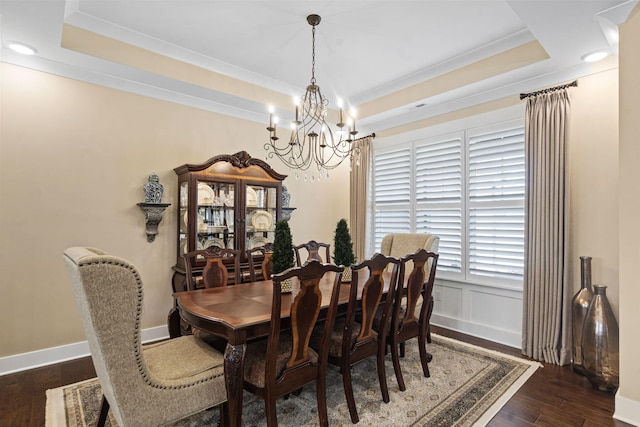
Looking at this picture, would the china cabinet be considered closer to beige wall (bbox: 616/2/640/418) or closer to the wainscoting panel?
the wainscoting panel

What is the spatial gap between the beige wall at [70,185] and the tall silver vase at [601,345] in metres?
3.99

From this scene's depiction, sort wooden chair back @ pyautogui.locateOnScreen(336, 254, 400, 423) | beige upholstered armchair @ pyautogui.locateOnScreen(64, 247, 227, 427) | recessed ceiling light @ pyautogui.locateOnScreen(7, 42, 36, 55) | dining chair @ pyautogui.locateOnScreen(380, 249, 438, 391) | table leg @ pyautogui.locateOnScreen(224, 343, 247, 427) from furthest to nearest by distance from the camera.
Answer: recessed ceiling light @ pyautogui.locateOnScreen(7, 42, 36, 55)
dining chair @ pyautogui.locateOnScreen(380, 249, 438, 391)
wooden chair back @ pyautogui.locateOnScreen(336, 254, 400, 423)
table leg @ pyautogui.locateOnScreen(224, 343, 247, 427)
beige upholstered armchair @ pyautogui.locateOnScreen(64, 247, 227, 427)

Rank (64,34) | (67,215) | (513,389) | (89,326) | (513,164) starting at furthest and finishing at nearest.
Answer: (513,164) → (67,215) → (64,34) → (513,389) → (89,326)

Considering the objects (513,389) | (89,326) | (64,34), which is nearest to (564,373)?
(513,389)

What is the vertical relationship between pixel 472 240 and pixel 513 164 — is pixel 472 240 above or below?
below

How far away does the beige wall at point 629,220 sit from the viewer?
2211mm

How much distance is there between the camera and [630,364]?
2.23 m

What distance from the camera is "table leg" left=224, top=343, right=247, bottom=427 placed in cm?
174

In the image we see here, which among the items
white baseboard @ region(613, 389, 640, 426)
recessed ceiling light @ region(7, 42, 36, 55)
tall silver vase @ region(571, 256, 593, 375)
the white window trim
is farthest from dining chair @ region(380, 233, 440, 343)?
recessed ceiling light @ region(7, 42, 36, 55)

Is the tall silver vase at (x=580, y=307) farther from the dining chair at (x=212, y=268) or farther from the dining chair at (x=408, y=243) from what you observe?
the dining chair at (x=212, y=268)

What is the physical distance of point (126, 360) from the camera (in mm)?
1472

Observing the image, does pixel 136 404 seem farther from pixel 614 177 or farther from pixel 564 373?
pixel 614 177

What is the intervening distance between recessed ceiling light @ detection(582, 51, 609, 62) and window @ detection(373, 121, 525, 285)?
2.56ft

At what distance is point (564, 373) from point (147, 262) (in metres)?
4.13
